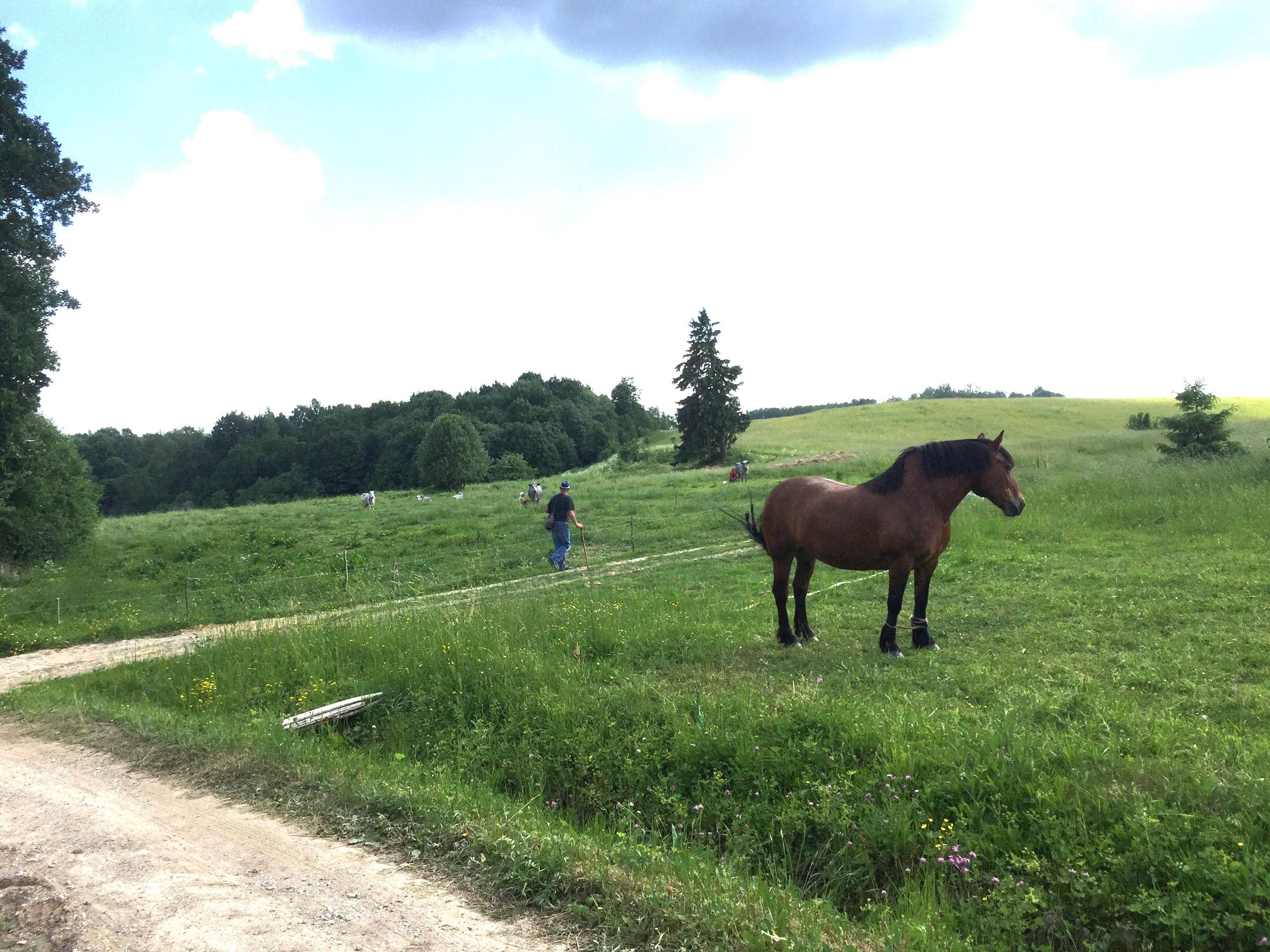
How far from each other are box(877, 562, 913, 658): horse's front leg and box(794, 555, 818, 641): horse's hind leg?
1031 millimetres

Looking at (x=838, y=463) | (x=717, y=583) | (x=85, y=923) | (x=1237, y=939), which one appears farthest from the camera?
(x=838, y=463)

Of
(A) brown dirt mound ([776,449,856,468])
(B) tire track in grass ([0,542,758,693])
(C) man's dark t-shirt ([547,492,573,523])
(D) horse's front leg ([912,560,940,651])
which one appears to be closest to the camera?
(D) horse's front leg ([912,560,940,651])

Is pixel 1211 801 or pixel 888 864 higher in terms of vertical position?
pixel 1211 801

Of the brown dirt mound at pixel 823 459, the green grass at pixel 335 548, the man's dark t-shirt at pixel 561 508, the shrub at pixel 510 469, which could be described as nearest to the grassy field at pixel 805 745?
the green grass at pixel 335 548

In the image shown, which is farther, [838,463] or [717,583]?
[838,463]

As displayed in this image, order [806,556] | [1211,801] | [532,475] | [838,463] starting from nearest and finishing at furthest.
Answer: [1211,801] → [806,556] → [838,463] → [532,475]

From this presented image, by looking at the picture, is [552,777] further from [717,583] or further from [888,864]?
[717,583]

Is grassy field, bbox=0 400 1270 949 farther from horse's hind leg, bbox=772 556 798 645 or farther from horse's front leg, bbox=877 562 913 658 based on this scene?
horse's hind leg, bbox=772 556 798 645

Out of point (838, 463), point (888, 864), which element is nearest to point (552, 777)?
point (888, 864)

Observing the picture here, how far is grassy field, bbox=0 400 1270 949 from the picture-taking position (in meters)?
4.00

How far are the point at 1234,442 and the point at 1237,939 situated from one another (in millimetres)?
26388

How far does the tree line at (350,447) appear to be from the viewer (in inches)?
Result: 3324

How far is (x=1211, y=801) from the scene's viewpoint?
440 centimetres

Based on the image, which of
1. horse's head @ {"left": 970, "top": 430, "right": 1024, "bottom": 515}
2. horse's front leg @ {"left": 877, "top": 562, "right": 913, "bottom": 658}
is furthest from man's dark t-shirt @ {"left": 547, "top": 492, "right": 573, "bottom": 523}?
horse's head @ {"left": 970, "top": 430, "right": 1024, "bottom": 515}
